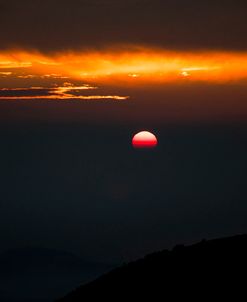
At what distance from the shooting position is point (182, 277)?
35719 mm

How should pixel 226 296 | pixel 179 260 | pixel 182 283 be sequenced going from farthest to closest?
pixel 179 260 → pixel 182 283 → pixel 226 296

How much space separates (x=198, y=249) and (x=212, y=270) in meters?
3.13

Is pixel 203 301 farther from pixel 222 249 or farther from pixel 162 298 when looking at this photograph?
pixel 222 249

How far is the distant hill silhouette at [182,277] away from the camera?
112 ft

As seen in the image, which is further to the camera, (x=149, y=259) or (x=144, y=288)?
(x=149, y=259)

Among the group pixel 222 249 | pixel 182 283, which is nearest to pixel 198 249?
pixel 222 249

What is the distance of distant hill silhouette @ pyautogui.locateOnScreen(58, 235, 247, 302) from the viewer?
34031mm

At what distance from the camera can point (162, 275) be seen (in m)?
36.8

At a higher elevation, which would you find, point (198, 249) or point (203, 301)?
point (198, 249)

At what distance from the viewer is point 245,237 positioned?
128 feet

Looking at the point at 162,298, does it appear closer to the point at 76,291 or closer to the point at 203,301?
the point at 203,301

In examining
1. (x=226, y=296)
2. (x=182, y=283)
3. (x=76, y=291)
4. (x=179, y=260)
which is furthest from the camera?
(x=76, y=291)

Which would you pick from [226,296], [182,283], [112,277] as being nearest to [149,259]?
[112,277]

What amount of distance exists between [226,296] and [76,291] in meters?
9.91
